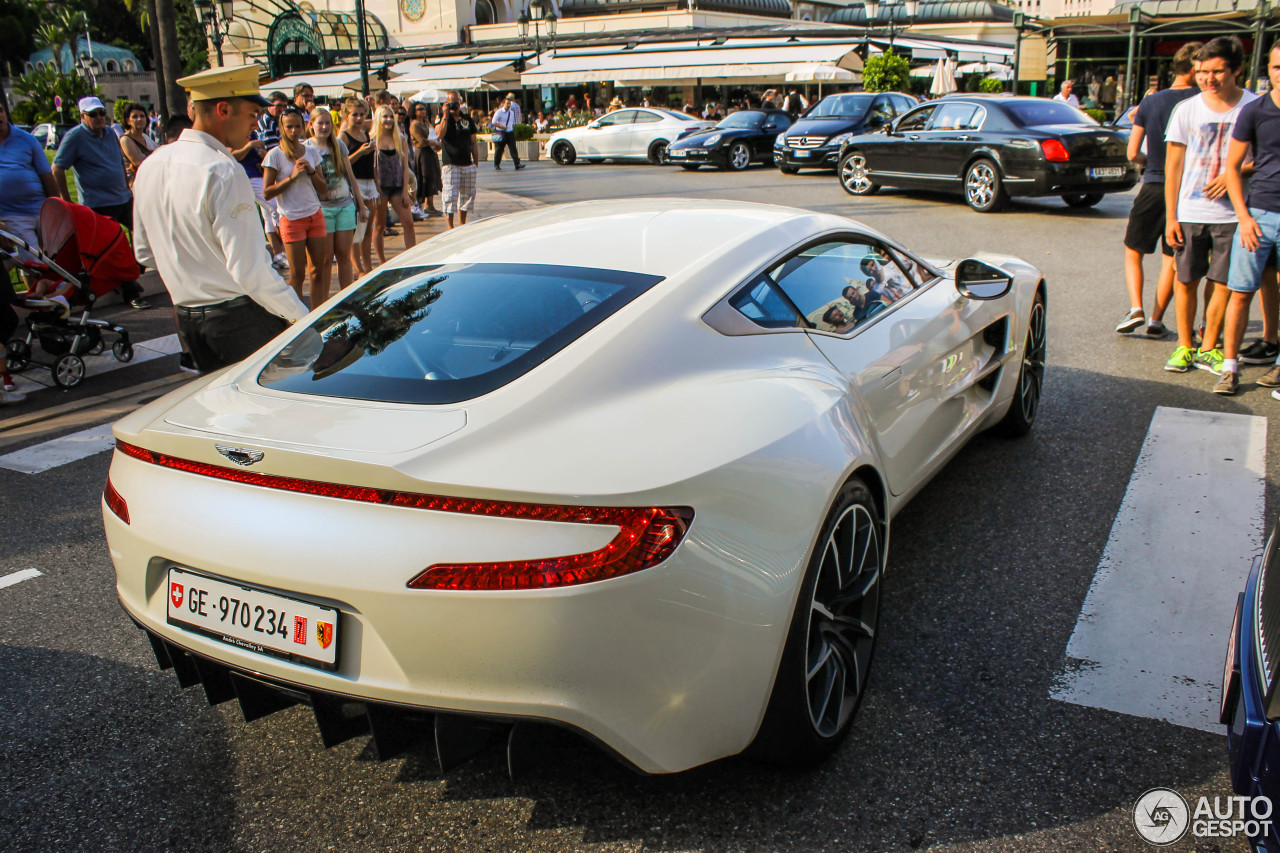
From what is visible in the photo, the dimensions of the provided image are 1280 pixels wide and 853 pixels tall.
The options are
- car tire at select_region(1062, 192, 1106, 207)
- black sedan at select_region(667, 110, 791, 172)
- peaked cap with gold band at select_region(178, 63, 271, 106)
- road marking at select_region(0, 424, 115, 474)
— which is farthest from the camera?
black sedan at select_region(667, 110, 791, 172)

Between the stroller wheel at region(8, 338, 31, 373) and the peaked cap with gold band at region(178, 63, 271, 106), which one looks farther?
the stroller wheel at region(8, 338, 31, 373)

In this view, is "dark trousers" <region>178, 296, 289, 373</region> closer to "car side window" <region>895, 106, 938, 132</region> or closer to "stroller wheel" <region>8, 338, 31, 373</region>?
"stroller wheel" <region>8, 338, 31, 373</region>

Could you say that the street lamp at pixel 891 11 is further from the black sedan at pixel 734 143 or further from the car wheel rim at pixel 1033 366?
the car wheel rim at pixel 1033 366

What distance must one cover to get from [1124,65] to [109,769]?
1458 inches

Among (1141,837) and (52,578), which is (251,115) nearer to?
(52,578)

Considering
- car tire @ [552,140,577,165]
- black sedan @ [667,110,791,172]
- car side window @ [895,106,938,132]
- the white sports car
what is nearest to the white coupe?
car tire @ [552,140,577,165]

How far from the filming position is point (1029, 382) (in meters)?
5.01

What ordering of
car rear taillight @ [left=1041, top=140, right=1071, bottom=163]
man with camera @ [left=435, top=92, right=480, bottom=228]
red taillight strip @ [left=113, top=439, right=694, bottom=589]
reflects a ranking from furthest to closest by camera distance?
1. car rear taillight @ [left=1041, top=140, right=1071, bottom=163]
2. man with camera @ [left=435, top=92, right=480, bottom=228]
3. red taillight strip @ [left=113, top=439, right=694, bottom=589]

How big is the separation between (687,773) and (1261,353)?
18.1 ft

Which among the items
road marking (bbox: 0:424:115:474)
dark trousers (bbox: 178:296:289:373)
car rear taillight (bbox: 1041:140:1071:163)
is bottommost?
road marking (bbox: 0:424:115:474)

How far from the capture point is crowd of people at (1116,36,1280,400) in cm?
536

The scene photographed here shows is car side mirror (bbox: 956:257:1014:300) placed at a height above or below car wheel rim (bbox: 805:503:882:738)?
above

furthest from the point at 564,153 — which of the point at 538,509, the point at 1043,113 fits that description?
the point at 538,509

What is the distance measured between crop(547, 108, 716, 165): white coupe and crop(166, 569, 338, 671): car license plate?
Answer: 23.2 meters
